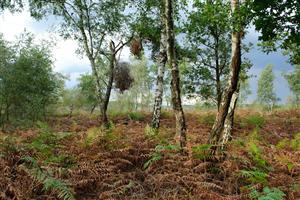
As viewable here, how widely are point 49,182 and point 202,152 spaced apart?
3.36 meters

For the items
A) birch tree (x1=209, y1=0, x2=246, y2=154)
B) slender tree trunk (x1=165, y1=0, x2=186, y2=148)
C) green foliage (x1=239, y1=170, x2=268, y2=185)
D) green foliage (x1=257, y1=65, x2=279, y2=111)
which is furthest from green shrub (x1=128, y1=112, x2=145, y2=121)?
green foliage (x1=257, y1=65, x2=279, y2=111)

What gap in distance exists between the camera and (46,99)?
Answer: 27125 mm

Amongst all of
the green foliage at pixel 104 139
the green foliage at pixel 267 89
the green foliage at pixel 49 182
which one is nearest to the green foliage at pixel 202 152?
the green foliage at pixel 104 139

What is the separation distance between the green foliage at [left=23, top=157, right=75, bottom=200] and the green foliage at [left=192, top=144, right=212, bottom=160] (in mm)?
2887

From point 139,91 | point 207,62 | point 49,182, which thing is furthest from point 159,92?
point 139,91

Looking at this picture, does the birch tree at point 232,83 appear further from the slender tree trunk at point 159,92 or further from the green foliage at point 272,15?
the slender tree trunk at point 159,92

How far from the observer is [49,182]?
21.9ft

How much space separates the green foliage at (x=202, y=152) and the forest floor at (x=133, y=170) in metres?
0.02

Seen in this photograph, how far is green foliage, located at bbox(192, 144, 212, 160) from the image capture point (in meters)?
8.50

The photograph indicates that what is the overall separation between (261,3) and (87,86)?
131ft

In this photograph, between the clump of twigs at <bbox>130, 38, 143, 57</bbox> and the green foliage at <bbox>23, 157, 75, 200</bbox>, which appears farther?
the clump of twigs at <bbox>130, 38, 143, 57</bbox>

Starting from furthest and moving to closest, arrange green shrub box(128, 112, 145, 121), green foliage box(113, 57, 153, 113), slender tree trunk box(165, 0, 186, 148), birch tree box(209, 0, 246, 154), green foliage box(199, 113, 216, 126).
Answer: green foliage box(113, 57, 153, 113), green shrub box(128, 112, 145, 121), green foliage box(199, 113, 216, 126), slender tree trunk box(165, 0, 186, 148), birch tree box(209, 0, 246, 154)

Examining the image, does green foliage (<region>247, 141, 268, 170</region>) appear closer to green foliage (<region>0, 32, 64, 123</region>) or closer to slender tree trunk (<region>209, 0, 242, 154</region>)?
slender tree trunk (<region>209, 0, 242, 154</region>)

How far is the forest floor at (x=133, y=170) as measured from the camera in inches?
275
